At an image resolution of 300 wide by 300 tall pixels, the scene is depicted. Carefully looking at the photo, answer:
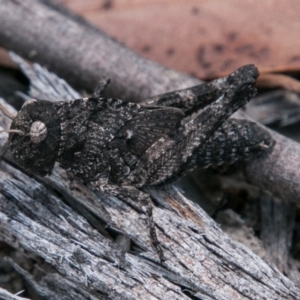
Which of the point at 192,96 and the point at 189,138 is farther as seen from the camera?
the point at 192,96

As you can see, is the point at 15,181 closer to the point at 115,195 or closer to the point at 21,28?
the point at 115,195

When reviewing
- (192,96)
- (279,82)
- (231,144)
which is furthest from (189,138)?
(279,82)

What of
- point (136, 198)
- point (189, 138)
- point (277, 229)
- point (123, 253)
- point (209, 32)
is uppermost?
point (209, 32)

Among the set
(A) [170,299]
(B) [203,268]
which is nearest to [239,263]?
(B) [203,268]

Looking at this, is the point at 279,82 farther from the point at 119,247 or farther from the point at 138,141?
the point at 119,247

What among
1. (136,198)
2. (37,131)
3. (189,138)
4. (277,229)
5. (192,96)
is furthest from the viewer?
(192,96)

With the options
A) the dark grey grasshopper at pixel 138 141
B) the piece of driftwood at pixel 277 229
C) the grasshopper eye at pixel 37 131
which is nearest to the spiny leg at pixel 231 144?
the dark grey grasshopper at pixel 138 141
